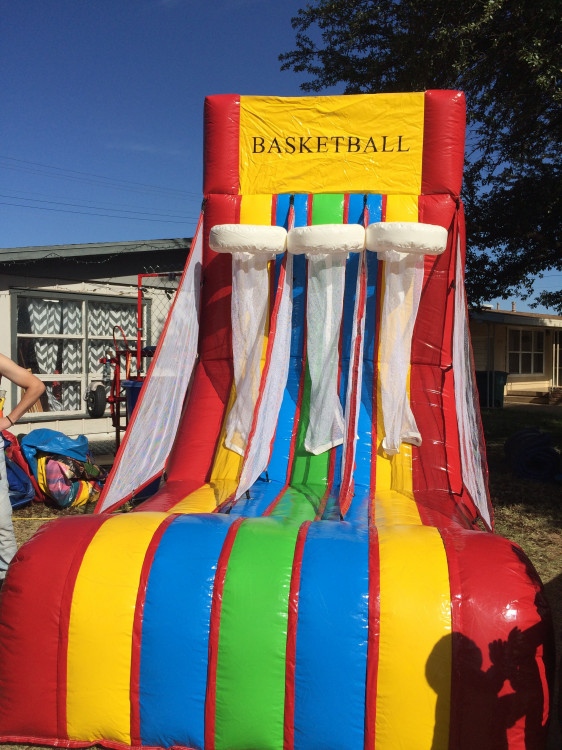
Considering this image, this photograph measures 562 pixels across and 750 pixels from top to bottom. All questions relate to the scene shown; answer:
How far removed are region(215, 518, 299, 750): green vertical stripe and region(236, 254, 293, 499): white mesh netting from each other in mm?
1102

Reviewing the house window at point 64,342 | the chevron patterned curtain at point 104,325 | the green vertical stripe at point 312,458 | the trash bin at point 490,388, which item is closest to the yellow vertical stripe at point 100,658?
the green vertical stripe at point 312,458

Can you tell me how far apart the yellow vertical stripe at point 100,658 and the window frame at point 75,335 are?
20.4 feet

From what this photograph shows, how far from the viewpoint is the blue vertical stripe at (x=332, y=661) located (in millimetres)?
2439

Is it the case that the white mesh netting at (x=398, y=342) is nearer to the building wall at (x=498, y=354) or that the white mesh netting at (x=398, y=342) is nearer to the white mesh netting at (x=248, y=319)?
the white mesh netting at (x=248, y=319)

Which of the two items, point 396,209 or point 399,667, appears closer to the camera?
point 399,667

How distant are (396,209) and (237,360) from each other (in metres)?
1.64

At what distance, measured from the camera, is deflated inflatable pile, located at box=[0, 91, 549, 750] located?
95.8 inches

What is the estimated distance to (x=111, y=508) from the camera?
3.76m

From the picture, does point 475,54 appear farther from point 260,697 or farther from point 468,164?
point 260,697

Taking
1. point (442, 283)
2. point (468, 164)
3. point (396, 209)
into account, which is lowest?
point (442, 283)

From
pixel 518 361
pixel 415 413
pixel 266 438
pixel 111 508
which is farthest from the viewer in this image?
pixel 518 361

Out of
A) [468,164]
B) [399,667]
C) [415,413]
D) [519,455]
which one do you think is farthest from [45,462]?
[468,164]

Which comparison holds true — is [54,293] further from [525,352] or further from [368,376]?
[525,352]

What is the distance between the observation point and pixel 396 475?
13.8 feet
